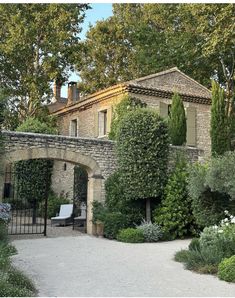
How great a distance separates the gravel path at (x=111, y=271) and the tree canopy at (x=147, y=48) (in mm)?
13457

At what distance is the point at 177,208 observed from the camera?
1279cm

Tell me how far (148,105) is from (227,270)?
40.8 ft

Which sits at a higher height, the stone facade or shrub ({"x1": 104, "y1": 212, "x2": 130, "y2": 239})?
the stone facade

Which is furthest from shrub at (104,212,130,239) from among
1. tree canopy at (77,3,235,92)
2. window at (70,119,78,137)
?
tree canopy at (77,3,235,92)

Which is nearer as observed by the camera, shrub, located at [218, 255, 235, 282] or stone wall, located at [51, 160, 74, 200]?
shrub, located at [218, 255, 235, 282]

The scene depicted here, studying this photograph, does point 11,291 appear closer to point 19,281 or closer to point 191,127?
point 19,281

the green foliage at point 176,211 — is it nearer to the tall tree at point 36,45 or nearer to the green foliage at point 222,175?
the green foliage at point 222,175

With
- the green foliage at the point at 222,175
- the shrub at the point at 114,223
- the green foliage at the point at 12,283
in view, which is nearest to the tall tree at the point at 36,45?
the shrub at the point at 114,223

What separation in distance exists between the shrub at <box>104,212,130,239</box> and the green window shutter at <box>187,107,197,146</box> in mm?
8236

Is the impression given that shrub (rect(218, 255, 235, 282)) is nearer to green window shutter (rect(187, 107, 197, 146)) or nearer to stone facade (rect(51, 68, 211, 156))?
stone facade (rect(51, 68, 211, 156))

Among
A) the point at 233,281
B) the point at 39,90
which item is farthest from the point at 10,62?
the point at 233,281

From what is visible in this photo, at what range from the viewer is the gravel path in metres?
6.27

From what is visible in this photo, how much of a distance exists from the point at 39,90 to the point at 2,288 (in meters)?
16.2

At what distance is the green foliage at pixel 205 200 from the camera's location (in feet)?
36.9
